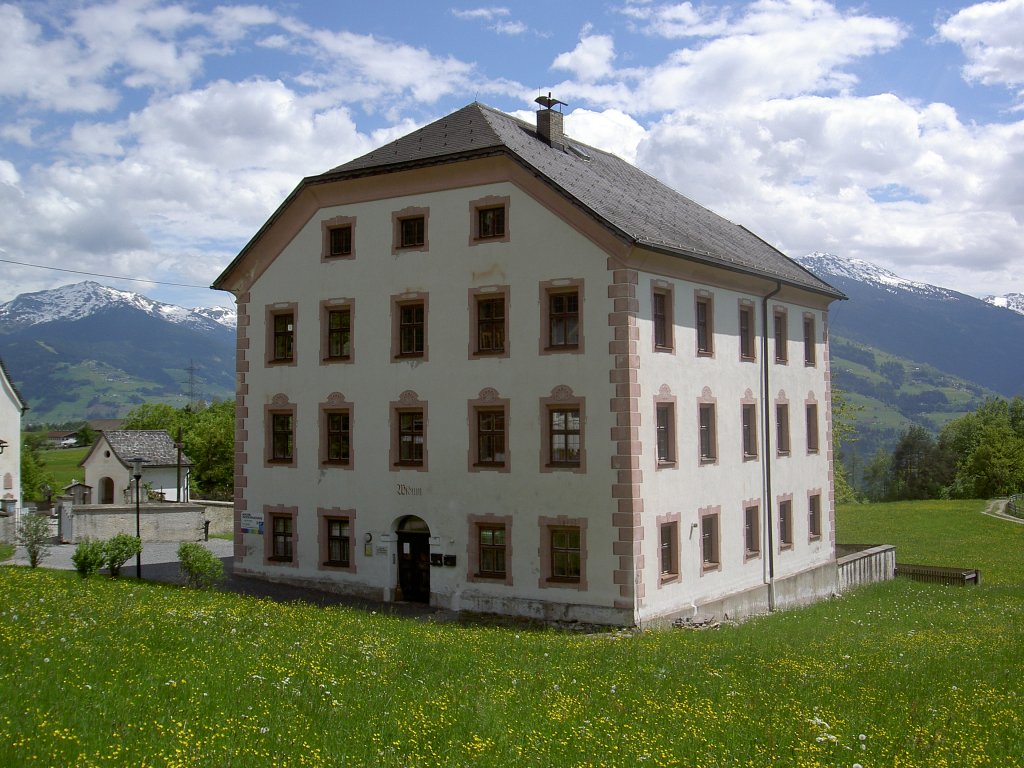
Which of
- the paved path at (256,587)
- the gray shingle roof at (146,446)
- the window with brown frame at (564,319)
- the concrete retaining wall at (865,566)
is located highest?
the window with brown frame at (564,319)

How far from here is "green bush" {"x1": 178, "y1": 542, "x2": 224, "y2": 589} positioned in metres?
25.7

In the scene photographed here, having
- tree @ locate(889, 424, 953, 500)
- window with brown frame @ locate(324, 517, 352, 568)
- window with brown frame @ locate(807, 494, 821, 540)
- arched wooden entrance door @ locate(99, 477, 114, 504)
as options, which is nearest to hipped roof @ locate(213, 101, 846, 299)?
window with brown frame @ locate(807, 494, 821, 540)

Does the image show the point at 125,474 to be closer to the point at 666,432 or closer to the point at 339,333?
the point at 339,333

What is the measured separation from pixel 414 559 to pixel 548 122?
47.0ft

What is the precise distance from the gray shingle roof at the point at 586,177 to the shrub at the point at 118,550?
11593 mm

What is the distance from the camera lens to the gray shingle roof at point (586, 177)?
990 inches

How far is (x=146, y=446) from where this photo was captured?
223 ft

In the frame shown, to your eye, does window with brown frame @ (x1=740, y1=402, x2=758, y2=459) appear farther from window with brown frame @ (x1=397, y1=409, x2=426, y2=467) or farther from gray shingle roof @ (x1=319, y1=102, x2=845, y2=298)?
window with brown frame @ (x1=397, y1=409, x2=426, y2=467)

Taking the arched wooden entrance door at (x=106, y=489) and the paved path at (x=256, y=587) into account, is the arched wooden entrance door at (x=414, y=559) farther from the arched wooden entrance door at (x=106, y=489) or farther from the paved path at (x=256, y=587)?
the arched wooden entrance door at (x=106, y=489)

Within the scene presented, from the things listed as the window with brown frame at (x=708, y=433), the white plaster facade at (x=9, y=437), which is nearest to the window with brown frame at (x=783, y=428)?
the window with brown frame at (x=708, y=433)

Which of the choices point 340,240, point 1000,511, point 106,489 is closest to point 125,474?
point 106,489

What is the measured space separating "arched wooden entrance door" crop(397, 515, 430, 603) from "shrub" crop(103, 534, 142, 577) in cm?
716

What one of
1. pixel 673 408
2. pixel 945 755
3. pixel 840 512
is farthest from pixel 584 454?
pixel 840 512

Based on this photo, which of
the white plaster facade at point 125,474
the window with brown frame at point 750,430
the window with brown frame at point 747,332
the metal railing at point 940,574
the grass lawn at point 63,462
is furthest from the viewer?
the grass lawn at point 63,462
